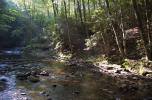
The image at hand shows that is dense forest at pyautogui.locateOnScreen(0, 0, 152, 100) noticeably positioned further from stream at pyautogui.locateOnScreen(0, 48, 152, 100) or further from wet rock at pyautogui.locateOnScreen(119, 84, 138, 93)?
stream at pyautogui.locateOnScreen(0, 48, 152, 100)

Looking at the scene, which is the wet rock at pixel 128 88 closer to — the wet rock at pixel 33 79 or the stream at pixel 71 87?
the stream at pixel 71 87

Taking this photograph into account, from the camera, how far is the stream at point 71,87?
14750mm

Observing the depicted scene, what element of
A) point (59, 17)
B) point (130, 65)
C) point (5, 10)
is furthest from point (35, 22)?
point (130, 65)

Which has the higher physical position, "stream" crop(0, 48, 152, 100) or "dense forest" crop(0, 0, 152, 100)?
"dense forest" crop(0, 0, 152, 100)

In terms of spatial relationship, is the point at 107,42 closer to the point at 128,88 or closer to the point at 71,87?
the point at 71,87

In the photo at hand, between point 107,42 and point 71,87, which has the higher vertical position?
point 107,42

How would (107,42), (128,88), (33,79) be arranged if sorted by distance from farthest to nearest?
(107,42), (33,79), (128,88)

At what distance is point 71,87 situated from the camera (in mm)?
A: 17094

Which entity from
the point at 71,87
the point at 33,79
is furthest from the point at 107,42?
the point at 71,87

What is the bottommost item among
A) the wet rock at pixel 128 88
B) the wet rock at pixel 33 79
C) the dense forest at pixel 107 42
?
the wet rock at pixel 128 88

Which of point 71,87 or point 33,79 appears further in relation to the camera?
point 33,79

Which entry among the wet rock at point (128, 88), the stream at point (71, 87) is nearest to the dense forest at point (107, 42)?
the wet rock at point (128, 88)

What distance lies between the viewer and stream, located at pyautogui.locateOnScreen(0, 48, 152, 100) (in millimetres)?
14750

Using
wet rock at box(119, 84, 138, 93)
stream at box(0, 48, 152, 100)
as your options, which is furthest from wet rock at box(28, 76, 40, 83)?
wet rock at box(119, 84, 138, 93)
